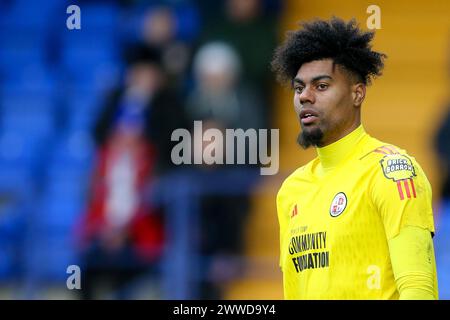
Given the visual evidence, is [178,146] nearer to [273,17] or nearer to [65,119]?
[273,17]

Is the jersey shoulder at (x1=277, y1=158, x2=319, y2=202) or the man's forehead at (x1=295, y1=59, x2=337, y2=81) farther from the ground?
the man's forehead at (x1=295, y1=59, x2=337, y2=81)

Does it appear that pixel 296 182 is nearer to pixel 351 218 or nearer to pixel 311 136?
pixel 311 136

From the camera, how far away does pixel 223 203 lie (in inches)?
363

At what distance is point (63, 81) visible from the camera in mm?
12625

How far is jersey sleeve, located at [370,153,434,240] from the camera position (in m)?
4.16

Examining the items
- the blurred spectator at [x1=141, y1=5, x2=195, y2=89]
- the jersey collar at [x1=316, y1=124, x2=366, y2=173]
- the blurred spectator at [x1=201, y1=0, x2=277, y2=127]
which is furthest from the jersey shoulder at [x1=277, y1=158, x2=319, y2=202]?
the blurred spectator at [x1=141, y1=5, x2=195, y2=89]

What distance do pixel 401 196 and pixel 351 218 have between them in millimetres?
270

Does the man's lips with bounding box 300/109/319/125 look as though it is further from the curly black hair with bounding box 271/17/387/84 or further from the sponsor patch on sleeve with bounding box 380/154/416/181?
the sponsor patch on sleeve with bounding box 380/154/416/181

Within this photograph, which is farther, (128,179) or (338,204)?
(128,179)

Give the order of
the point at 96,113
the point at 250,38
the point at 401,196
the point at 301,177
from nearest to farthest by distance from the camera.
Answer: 1. the point at 401,196
2. the point at 301,177
3. the point at 250,38
4. the point at 96,113

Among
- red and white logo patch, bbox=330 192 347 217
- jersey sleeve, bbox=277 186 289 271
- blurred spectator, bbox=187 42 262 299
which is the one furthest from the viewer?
blurred spectator, bbox=187 42 262 299

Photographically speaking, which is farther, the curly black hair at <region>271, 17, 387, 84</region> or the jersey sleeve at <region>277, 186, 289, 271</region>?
the jersey sleeve at <region>277, 186, 289, 271</region>

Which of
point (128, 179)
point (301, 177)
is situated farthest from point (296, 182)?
point (128, 179)
